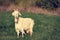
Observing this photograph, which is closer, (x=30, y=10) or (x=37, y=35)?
(x=37, y=35)

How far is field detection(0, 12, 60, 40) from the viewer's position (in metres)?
10.7

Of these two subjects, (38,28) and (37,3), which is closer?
(38,28)

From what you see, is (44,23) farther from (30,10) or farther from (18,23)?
(30,10)

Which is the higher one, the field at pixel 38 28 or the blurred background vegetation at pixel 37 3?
the blurred background vegetation at pixel 37 3

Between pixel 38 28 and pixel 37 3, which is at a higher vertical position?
pixel 37 3

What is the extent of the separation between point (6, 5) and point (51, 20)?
513 cm

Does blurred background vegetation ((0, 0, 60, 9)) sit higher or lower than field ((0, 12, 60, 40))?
higher

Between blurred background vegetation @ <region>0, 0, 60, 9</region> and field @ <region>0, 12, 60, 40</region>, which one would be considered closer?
field @ <region>0, 12, 60, 40</region>

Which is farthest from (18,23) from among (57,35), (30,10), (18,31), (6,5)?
(6,5)

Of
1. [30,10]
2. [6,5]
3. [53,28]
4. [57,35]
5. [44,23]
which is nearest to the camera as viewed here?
[57,35]

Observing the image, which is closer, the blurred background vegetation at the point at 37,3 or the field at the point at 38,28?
the field at the point at 38,28

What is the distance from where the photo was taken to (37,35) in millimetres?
10859

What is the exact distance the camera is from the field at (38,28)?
420 inches

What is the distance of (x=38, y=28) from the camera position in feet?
39.3
